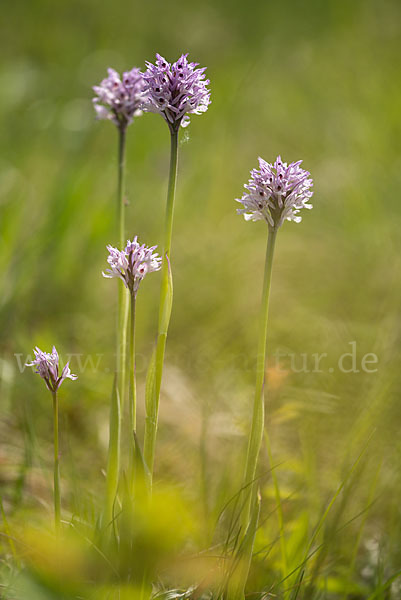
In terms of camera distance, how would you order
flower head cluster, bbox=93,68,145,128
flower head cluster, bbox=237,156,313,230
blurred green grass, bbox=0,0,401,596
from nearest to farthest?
flower head cluster, bbox=237,156,313,230, flower head cluster, bbox=93,68,145,128, blurred green grass, bbox=0,0,401,596

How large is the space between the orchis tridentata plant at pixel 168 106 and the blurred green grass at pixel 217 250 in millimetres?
107

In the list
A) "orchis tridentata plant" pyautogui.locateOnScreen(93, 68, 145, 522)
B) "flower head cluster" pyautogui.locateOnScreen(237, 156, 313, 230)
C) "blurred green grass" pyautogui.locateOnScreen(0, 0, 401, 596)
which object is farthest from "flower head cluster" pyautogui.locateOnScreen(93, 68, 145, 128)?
"flower head cluster" pyautogui.locateOnScreen(237, 156, 313, 230)

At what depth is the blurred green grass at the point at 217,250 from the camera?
4.14 ft

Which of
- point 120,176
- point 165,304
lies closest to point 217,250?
point 120,176

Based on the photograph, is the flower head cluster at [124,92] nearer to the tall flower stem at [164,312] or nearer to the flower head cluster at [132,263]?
the tall flower stem at [164,312]

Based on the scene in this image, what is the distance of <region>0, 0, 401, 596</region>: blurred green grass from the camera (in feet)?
4.14

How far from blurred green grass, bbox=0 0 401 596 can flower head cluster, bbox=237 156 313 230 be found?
0.18m

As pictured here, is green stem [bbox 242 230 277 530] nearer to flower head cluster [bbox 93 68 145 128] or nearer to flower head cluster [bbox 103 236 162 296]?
flower head cluster [bbox 103 236 162 296]

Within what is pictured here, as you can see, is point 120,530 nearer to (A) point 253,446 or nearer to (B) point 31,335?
(A) point 253,446

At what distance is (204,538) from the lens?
0.90m

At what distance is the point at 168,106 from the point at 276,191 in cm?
18

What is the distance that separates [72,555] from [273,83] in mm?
4112

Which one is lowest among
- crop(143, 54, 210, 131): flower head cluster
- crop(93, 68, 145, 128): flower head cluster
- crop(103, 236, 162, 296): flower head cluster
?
crop(103, 236, 162, 296): flower head cluster

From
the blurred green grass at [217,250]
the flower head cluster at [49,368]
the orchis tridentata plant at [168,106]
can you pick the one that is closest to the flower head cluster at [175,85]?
the orchis tridentata plant at [168,106]
